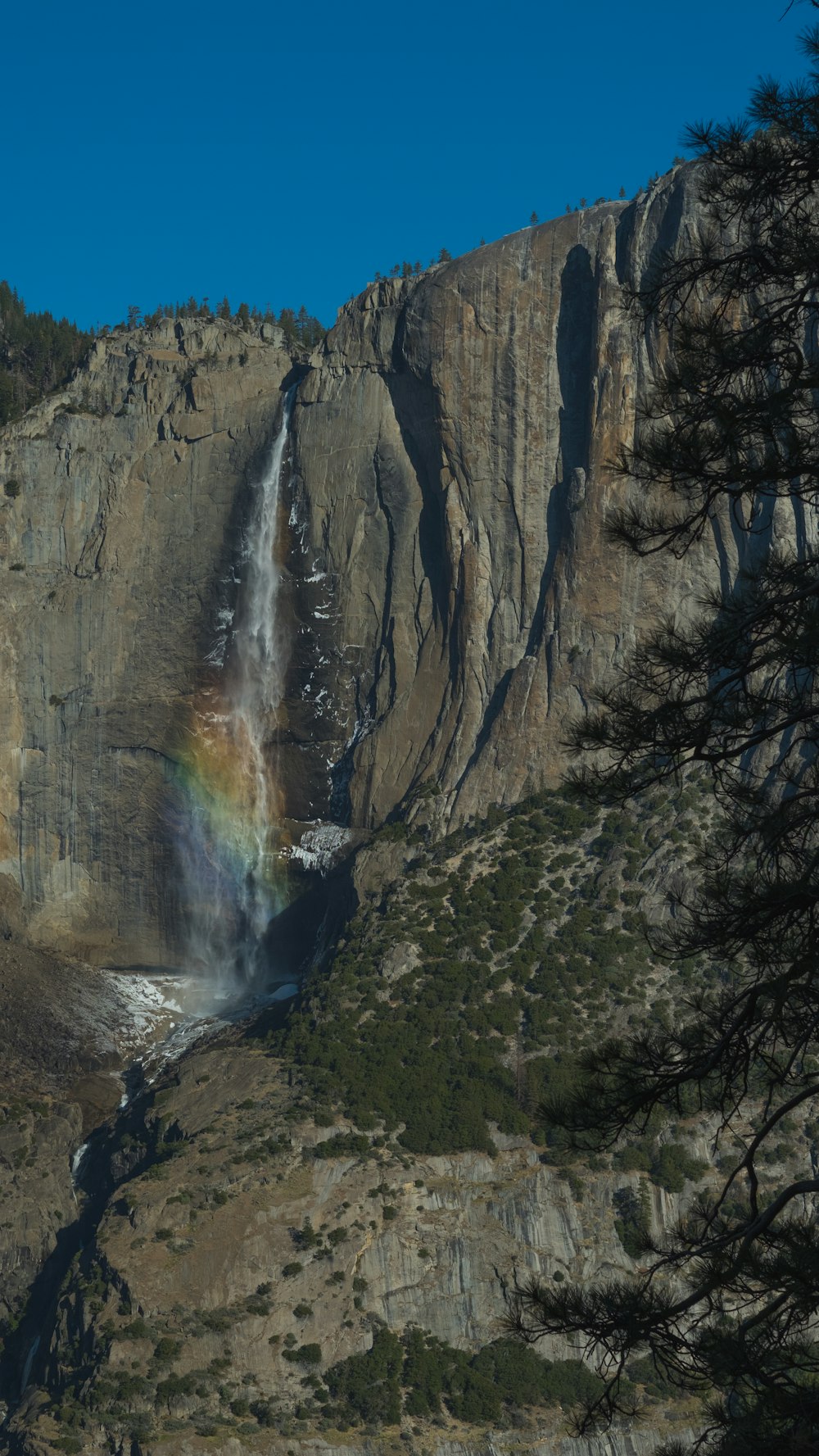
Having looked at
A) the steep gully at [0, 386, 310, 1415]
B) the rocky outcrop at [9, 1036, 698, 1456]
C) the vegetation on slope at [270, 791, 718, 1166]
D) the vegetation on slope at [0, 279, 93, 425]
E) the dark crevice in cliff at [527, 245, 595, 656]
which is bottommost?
the rocky outcrop at [9, 1036, 698, 1456]

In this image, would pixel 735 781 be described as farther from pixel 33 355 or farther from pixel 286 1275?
pixel 33 355

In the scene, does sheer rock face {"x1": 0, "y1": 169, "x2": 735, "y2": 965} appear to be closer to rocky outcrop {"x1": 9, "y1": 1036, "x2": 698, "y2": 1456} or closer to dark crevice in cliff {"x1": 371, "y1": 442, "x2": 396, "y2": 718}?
dark crevice in cliff {"x1": 371, "y1": 442, "x2": 396, "y2": 718}

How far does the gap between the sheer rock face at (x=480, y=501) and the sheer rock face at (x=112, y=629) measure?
463cm

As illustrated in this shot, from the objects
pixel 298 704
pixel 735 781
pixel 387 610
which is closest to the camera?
pixel 735 781

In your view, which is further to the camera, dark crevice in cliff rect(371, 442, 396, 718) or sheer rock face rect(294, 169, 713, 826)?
dark crevice in cliff rect(371, 442, 396, 718)

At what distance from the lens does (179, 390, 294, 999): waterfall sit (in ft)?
268

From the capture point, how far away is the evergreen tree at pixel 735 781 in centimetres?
1469

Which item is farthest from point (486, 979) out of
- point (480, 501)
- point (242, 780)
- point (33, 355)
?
point (33, 355)

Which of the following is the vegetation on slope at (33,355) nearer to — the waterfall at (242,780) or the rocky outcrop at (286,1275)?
the waterfall at (242,780)

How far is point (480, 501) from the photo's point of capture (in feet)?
249

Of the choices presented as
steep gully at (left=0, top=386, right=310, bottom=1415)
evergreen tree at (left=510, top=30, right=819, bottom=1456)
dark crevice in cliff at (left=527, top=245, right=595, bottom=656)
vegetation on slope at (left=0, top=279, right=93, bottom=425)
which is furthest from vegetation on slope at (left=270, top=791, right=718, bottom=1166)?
evergreen tree at (left=510, top=30, right=819, bottom=1456)

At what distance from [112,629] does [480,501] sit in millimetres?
17648

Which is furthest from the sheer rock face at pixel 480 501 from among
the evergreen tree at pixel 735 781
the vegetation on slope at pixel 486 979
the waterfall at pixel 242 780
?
the evergreen tree at pixel 735 781

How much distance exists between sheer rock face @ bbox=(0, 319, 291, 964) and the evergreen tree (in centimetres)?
6555
